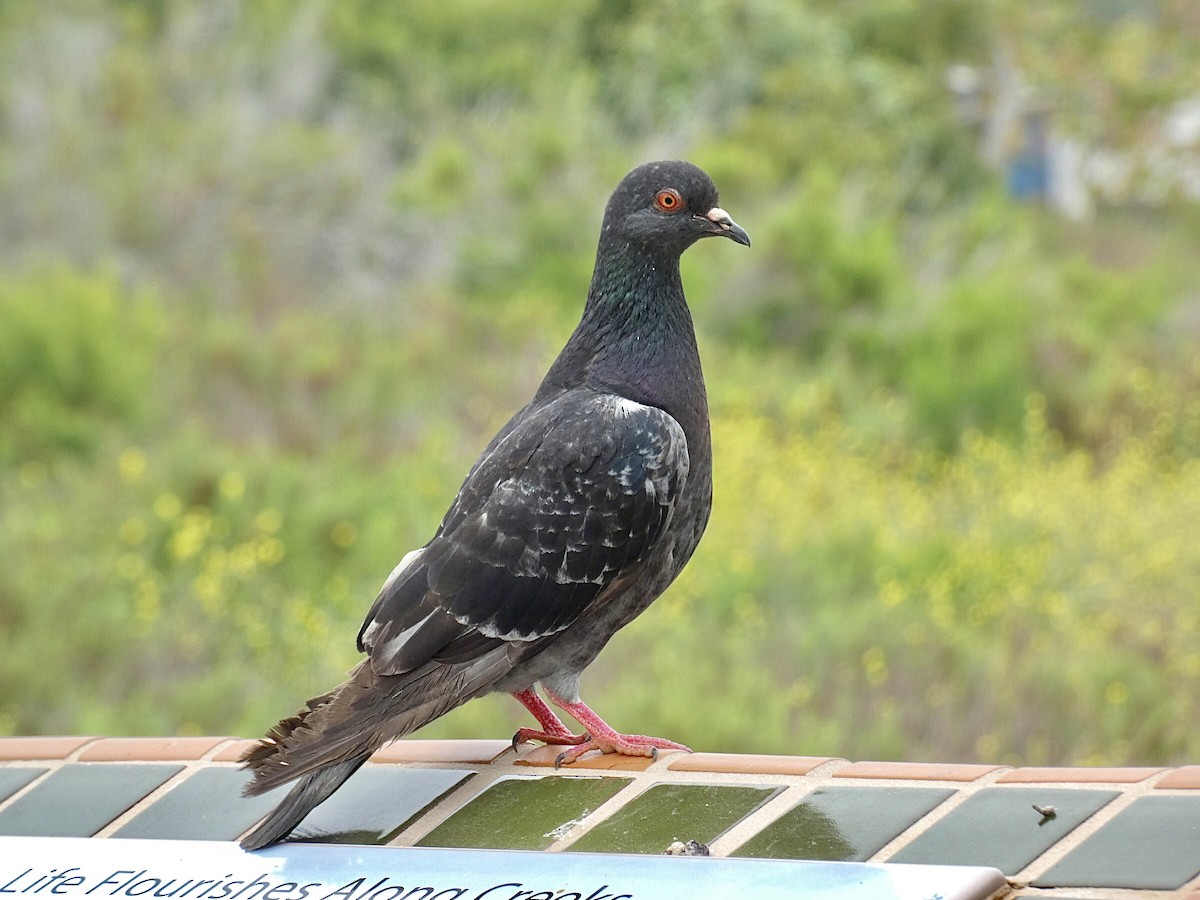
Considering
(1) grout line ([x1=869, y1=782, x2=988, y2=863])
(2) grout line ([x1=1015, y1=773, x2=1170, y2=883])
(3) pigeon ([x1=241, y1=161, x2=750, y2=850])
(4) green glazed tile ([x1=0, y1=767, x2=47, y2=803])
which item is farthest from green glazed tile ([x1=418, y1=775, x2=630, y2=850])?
(4) green glazed tile ([x1=0, y1=767, x2=47, y2=803])

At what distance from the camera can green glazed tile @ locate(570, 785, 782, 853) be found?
2227 mm

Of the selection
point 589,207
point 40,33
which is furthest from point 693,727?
point 40,33

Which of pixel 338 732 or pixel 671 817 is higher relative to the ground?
pixel 338 732

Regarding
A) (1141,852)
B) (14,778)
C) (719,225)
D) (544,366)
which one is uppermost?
(544,366)

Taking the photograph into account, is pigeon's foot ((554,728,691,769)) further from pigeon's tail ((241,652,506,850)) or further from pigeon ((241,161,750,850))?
pigeon's tail ((241,652,506,850))

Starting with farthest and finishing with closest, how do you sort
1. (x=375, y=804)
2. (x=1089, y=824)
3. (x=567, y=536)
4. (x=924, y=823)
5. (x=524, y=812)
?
(x=567, y=536) → (x=375, y=804) → (x=524, y=812) → (x=924, y=823) → (x=1089, y=824)

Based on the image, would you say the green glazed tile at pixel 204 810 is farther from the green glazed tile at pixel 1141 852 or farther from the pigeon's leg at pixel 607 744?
the green glazed tile at pixel 1141 852

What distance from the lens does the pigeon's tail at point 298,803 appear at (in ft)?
7.63

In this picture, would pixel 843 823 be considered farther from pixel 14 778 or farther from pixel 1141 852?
pixel 14 778

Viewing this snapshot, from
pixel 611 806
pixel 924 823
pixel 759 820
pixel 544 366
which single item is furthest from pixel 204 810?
pixel 544 366

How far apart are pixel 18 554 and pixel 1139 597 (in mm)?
4806

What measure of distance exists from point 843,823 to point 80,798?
1337mm

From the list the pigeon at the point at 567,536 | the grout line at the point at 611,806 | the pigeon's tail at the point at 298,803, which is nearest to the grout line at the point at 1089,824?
the grout line at the point at 611,806

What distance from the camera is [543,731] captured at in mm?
2838
